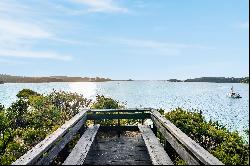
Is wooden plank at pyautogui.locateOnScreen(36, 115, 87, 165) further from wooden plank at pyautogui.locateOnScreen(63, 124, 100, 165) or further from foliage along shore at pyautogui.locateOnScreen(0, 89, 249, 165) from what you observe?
foliage along shore at pyautogui.locateOnScreen(0, 89, 249, 165)

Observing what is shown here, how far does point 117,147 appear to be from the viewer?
10.4 meters

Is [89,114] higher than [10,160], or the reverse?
[89,114]

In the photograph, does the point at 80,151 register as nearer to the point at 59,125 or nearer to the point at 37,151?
the point at 37,151

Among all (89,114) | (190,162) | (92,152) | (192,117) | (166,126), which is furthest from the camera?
(192,117)

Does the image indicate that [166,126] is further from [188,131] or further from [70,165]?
[188,131]

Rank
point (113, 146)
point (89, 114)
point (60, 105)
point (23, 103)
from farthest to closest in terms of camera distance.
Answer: point (60, 105), point (23, 103), point (89, 114), point (113, 146)

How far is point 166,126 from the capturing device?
8.77 metres

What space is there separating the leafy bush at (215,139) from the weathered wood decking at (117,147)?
1.30m

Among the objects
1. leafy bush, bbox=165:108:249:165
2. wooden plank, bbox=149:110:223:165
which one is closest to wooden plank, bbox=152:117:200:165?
wooden plank, bbox=149:110:223:165

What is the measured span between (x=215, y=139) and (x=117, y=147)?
12.2 feet

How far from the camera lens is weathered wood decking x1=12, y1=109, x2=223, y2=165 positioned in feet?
20.0

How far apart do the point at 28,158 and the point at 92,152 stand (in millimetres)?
4138

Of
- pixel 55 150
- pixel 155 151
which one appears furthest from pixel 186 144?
pixel 55 150

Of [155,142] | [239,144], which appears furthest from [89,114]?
[239,144]
